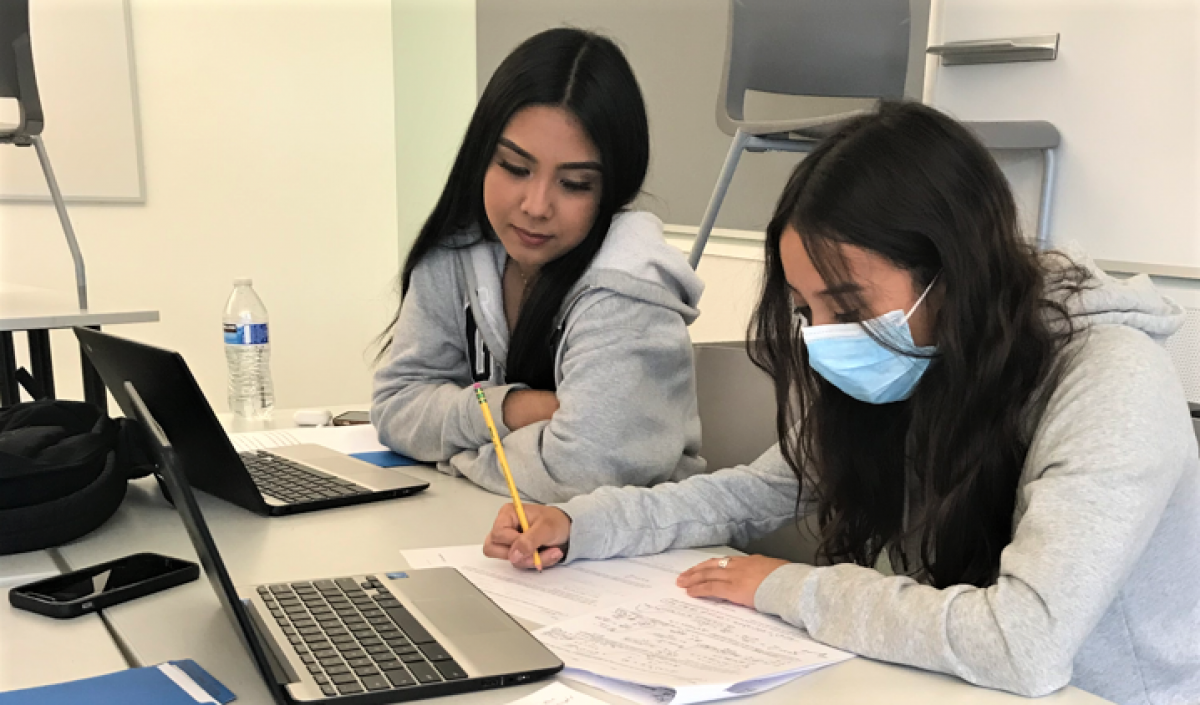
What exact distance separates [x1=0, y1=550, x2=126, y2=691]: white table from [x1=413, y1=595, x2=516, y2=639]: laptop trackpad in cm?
22

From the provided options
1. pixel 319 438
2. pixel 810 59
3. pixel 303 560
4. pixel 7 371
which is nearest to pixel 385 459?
pixel 319 438

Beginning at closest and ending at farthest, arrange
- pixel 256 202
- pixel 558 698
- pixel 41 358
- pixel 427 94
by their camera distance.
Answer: pixel 558 698 < pixel 41 358 < pixel 256 202 < pixel 427 94

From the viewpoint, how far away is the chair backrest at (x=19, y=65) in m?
2.18

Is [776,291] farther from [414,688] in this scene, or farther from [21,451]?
[21,451]

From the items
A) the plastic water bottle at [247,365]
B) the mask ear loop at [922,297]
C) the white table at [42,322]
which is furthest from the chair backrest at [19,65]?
the mask ear loop at [922,297]

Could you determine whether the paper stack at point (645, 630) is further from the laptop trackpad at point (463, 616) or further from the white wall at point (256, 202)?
the white wall at point (256, 202)

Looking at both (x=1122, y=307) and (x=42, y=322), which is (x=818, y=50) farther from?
(x=42, y=322)

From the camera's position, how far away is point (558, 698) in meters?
0.63

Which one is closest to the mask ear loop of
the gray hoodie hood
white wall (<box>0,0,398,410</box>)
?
the gray hoodie hood

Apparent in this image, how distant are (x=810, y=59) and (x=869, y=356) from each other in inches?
49.5

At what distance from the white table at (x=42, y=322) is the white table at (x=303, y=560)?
45.9 inches

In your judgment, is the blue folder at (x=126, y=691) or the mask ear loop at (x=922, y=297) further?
the mask ear loop at (x=922, y=297)

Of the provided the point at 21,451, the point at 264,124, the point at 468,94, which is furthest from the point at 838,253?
the point at 264,124

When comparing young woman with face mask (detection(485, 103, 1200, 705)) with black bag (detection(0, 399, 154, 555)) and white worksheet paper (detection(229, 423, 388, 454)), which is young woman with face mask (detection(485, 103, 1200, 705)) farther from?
white worksheet paper (detection(229, 423, 388, 454))
